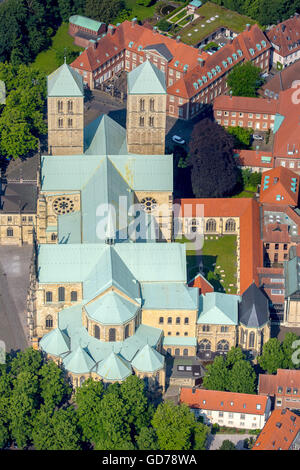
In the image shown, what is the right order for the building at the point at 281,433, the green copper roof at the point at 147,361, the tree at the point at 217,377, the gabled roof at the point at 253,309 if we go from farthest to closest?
the gabled roof at the point at 253,309, the tree at the point at 217,377, the green copper roof at the point at 147,361, the building at the point at 281,433

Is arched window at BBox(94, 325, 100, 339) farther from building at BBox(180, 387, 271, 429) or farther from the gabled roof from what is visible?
the gabled roof

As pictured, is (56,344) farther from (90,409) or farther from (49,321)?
(90,409)

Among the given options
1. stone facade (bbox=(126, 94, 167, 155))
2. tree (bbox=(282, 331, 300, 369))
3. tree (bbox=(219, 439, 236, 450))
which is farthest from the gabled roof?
stone facade (bbox=(126, 94, 167, 155))

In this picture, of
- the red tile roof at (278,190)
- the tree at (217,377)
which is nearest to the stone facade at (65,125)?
the red tile roof at (278,190)

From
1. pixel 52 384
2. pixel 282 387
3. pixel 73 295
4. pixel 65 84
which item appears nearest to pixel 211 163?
pixel 65 84

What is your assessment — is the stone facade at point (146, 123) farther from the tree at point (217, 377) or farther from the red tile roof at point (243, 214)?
the tree at point (217, 377)

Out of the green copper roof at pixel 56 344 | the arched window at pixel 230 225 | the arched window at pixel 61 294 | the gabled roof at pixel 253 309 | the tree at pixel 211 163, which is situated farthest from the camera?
the tree at pixel 211 163
